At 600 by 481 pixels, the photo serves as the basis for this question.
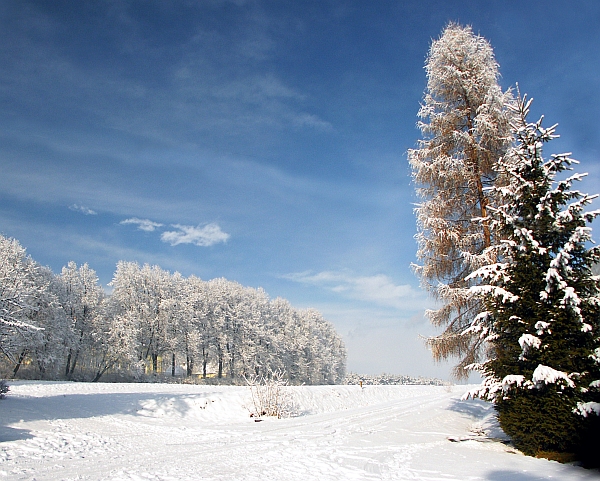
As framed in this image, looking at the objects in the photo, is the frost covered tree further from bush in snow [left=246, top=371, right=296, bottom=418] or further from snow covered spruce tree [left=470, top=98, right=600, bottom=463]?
snow covered spruce tree [left=470, top=98, right=600, bottom=463]

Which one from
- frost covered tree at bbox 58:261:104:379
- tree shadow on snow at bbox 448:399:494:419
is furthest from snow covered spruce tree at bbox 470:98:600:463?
frost covered tree at bbox 58:261:104:379

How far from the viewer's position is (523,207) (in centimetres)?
981

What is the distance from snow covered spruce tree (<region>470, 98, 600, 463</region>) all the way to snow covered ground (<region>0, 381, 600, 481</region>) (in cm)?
82

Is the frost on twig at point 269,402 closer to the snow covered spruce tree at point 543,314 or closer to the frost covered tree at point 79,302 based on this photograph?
the snow covered spruce tree at point 543,314

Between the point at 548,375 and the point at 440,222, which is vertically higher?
the point at 440,222

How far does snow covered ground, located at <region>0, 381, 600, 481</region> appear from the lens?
743 centimetres

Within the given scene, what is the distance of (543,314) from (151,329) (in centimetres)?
4097

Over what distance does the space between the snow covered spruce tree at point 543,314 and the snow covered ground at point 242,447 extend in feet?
2.69

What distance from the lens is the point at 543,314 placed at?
876 centimetres

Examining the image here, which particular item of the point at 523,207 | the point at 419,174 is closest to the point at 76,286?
the point at 419,174

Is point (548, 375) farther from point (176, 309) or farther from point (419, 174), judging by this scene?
point (176, 309)

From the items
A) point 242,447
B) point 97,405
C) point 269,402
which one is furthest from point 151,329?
point 242,447

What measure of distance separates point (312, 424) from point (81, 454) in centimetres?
780

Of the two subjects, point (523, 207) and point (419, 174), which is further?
point (419, 174)
